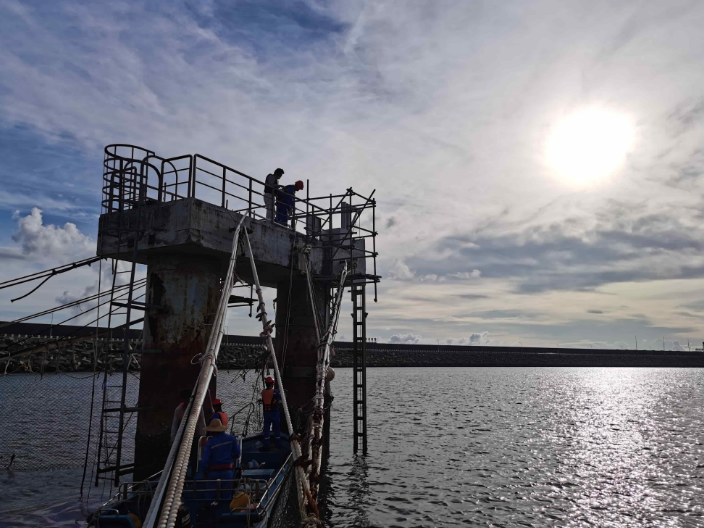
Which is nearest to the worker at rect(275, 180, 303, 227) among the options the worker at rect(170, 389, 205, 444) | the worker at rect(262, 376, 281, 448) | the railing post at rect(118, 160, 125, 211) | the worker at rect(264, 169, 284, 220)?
the worker at rect(264, 169, 284, 220)

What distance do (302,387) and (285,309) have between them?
3.38 metres

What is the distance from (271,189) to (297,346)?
6.57 metres

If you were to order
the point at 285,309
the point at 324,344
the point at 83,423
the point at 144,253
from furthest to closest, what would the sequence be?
the point at 83,423, the point at 285,309, the point at 324,344, the point at 144,253

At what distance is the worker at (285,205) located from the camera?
68.0 ft

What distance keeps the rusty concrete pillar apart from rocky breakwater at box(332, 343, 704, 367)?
93.3 metres

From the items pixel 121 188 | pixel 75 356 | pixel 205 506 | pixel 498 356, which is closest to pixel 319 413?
pixel 205 506

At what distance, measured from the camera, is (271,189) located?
2053 cm

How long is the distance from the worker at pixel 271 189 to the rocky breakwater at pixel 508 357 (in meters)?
95.3

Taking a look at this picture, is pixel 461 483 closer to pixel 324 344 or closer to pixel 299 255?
pixel 324 344

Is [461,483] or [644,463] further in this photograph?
[644,463]

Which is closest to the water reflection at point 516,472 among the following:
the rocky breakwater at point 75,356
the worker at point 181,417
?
→ the worker at point 181,417

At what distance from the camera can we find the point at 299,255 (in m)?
20.5

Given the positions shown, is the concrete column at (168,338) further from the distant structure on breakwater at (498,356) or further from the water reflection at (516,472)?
the distant structure on breakwater at (498,356)

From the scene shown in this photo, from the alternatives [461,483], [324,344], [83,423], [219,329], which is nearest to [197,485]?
[219,329]
